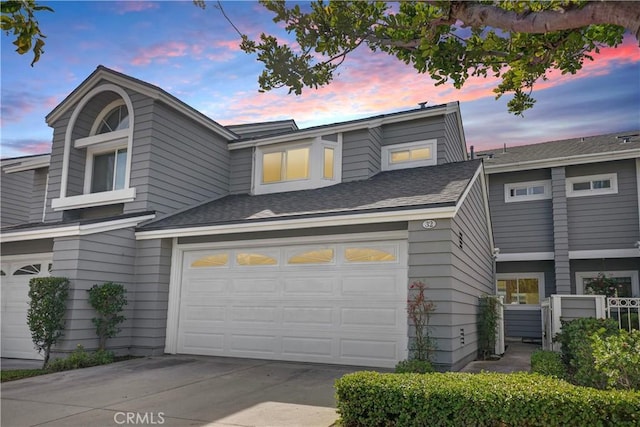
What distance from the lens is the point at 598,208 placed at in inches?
613

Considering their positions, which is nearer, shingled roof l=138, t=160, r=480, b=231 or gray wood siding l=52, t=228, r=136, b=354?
shingled roof l=138, t=160, r=480, b=231

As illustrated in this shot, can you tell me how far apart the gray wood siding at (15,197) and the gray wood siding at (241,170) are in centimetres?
949

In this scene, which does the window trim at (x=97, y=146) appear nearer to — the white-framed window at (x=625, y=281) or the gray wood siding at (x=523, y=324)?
the gray wood siding at (x=523, y=324)

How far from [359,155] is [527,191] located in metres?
7.88

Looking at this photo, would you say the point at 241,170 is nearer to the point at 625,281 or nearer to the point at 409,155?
the point at 409,155

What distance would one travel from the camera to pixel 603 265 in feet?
50.5

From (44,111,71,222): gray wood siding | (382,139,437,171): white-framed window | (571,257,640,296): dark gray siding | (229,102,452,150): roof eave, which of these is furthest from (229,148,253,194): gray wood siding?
(571,257,640,296): dark gray siding

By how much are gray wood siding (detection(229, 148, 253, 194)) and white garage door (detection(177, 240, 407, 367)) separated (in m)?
3.41

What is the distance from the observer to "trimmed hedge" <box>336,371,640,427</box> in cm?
427

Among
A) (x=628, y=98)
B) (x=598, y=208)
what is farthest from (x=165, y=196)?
(x=598, y=208)

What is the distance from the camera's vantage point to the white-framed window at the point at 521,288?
54.3 feet

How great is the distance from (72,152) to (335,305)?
27.5ft

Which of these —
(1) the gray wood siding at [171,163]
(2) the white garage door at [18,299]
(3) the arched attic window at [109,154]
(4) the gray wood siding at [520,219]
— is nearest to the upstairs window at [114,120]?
(3) the arched attic window at [109,154]

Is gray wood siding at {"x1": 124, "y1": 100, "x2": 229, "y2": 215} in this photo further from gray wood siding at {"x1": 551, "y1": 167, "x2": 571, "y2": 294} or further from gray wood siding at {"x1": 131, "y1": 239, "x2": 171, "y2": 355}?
gray wood siding at {"x1": 551, "y1": 167, "x2": 571, "y2": 294}
